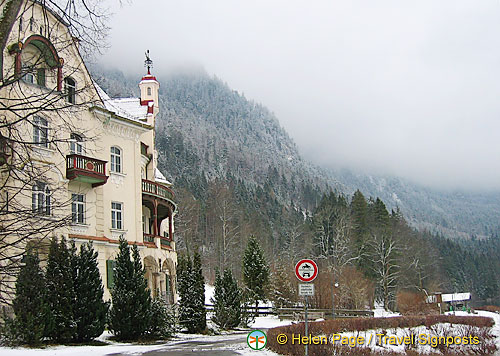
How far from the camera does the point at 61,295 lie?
68.2ft

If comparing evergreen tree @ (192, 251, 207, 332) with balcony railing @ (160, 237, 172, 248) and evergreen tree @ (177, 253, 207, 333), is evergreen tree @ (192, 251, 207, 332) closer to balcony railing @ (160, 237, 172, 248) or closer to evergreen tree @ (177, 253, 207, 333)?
evergreen tree @ (177, 253, 207, 333)

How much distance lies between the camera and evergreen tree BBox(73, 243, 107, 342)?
68.5ft

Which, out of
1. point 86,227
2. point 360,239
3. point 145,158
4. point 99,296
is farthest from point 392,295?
point 99,296

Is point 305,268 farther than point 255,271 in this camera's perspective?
No

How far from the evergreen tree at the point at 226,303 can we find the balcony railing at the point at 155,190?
28.7 ft

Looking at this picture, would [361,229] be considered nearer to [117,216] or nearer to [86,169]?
[117,216]

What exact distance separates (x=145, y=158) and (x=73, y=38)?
30478mm

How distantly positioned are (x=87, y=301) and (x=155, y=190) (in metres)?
16.1

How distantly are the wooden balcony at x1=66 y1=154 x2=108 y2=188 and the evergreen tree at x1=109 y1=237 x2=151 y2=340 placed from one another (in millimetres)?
6779

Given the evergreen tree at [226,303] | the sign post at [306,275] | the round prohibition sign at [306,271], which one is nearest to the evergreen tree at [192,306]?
the evergreen tree at [226,303]

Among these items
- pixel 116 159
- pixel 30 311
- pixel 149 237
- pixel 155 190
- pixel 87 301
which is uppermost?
pixel 116 159

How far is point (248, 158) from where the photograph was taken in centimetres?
19938

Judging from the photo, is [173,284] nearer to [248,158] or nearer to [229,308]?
[229,308]

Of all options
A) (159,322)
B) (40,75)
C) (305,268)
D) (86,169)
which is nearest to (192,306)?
(159,322)
